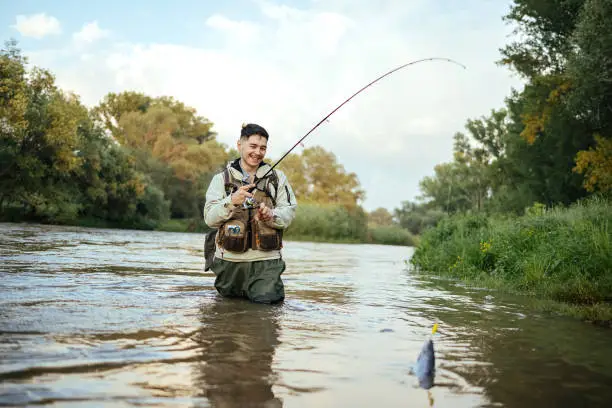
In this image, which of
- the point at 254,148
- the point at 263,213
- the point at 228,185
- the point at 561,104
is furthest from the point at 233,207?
the point at 561,104

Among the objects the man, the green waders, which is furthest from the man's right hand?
the green waders

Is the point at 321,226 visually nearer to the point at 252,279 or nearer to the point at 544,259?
the point at 544,259

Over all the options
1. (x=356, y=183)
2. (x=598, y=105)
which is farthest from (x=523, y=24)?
(x=356, y=183)

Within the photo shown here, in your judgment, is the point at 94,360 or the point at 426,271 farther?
the point at 426,271

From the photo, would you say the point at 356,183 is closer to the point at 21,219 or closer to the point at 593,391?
the point at 21,219

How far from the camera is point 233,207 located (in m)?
6.12

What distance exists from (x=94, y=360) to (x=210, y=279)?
5515mm

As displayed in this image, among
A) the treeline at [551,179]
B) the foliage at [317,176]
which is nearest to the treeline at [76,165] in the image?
the foliage at [317,176]

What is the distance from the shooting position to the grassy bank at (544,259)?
7.42 m

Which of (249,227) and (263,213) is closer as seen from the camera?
(263,213)

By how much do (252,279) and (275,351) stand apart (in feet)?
8.20

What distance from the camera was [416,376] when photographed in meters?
3.53

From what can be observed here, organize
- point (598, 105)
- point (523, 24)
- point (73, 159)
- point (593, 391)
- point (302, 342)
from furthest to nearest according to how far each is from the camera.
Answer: point (73, 159)
point (523, 24)
point (598, 105)
point (302, 342)
point (593, 391)

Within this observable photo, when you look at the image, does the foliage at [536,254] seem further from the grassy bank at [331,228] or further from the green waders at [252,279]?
the grassy bank at [331,228]
